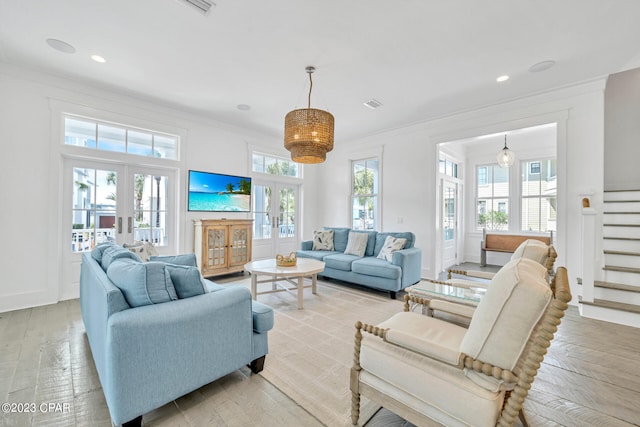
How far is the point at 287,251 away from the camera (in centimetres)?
628

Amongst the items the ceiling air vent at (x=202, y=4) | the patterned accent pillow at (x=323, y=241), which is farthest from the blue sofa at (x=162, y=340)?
the patterned accent pillow at (x=323, y=241)

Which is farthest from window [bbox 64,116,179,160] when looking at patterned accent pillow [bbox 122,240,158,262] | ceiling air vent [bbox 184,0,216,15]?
ceiling air vent [bbox 184,0,216,15]

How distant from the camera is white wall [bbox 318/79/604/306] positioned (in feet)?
11.5

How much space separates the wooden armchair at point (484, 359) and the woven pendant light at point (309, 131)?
82.3 inches

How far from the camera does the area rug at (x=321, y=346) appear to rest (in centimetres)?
172

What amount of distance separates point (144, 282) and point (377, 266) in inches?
120

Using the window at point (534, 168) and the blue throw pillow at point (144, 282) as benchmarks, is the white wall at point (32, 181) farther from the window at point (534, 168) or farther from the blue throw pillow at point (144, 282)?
the window at point (534, 168)

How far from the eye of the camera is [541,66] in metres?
3.12

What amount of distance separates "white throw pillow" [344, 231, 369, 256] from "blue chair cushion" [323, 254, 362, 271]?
133 mm

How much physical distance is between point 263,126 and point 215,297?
4186 millimetres

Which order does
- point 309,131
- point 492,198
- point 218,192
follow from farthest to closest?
point 492,198, point 218,192, point 309,131

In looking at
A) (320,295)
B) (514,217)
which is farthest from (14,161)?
(514,217)

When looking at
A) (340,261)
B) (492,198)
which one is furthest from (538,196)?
(340,261)
